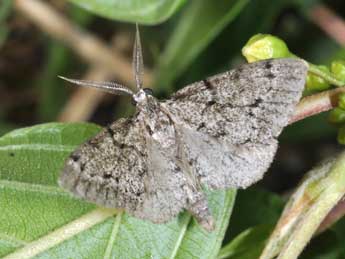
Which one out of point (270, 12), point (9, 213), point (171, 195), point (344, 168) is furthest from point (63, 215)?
point (270, 12)

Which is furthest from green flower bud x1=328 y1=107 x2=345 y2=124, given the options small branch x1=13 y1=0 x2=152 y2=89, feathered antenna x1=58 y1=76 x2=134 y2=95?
small branch x1=13 y1=0 x2=152 y2=89

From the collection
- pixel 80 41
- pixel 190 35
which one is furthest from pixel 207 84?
pixel 80 41

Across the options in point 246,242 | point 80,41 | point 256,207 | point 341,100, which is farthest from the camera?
point 80,41

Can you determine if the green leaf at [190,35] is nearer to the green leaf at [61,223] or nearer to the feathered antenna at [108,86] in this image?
the feathered antenna at [108,86]

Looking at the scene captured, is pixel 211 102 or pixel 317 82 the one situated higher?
pixel 211 102

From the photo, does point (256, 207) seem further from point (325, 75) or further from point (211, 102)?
point (325, 75)

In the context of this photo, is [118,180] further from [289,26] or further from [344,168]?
[289,26]
